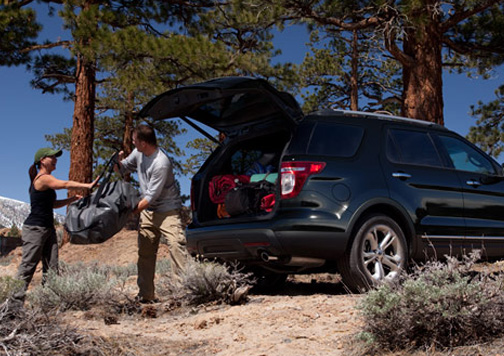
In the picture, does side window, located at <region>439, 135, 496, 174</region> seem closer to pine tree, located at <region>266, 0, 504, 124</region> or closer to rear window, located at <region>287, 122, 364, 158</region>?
rear window, located at <region>287, 122, 364, 158</region>

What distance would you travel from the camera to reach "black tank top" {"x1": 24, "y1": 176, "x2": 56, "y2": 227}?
21.9 feet

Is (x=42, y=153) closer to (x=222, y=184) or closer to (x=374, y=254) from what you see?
(x=222, y=184)

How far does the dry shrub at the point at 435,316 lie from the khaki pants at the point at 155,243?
117 inches

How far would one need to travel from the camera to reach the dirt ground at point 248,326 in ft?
14.0

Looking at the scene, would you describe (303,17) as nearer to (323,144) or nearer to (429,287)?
(323,144)

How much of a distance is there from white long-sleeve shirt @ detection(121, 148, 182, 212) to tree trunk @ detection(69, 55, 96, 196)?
34.0 ft

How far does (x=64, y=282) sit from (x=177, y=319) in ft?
5.11

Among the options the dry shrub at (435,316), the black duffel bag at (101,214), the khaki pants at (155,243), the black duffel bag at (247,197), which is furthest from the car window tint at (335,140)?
the dry shrub at (435,316)

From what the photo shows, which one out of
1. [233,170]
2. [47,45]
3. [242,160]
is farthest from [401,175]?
[47,45]

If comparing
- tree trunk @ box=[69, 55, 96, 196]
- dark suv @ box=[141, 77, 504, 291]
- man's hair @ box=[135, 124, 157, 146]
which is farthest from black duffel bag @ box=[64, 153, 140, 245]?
tree trunk @ box=[69, 55, 96, 196]

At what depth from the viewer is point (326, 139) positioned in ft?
19.2

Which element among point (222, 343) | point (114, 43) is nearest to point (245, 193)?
point (222, 343)

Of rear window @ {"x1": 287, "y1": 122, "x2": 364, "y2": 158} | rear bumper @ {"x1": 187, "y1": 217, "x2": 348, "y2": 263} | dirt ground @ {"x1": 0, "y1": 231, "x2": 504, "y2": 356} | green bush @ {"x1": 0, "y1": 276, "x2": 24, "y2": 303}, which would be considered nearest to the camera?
dirt ground @ {"x1": 0, "y1": 231, "x2": 504, "y2": 356}

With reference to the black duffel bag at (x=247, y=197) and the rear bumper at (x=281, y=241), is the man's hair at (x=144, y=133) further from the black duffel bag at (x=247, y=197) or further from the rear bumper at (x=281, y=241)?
the rear bumper at (x=281, y=241)
